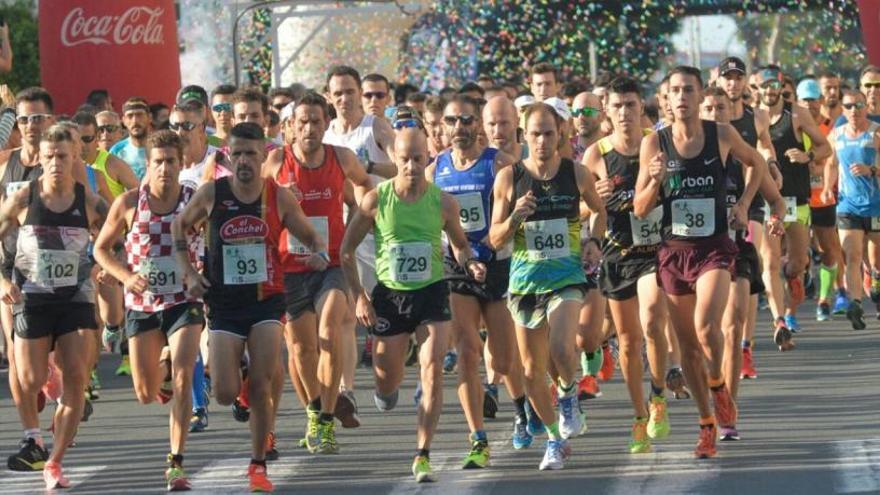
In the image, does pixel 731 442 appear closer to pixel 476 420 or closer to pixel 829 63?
pixel 476 420

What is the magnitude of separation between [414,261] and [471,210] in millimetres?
975

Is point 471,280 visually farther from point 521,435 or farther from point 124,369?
point 124,369

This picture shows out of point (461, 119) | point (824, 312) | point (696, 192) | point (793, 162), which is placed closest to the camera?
point (696, 192)

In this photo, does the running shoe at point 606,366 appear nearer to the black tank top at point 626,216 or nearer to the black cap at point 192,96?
the black tank top at point 626,216

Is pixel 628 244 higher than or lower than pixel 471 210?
lower

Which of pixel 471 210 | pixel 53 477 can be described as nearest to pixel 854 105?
pixel 471 210

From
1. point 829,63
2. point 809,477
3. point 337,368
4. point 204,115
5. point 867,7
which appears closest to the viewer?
point 809,477

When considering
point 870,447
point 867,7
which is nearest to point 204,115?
point 870,447

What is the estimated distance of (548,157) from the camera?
11242mm

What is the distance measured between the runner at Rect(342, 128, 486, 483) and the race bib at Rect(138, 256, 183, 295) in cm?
92

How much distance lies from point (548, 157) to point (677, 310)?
108 cm

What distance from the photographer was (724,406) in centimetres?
1149

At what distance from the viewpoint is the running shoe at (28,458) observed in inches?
454

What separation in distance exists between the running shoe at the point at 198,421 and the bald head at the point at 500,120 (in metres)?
2.54
